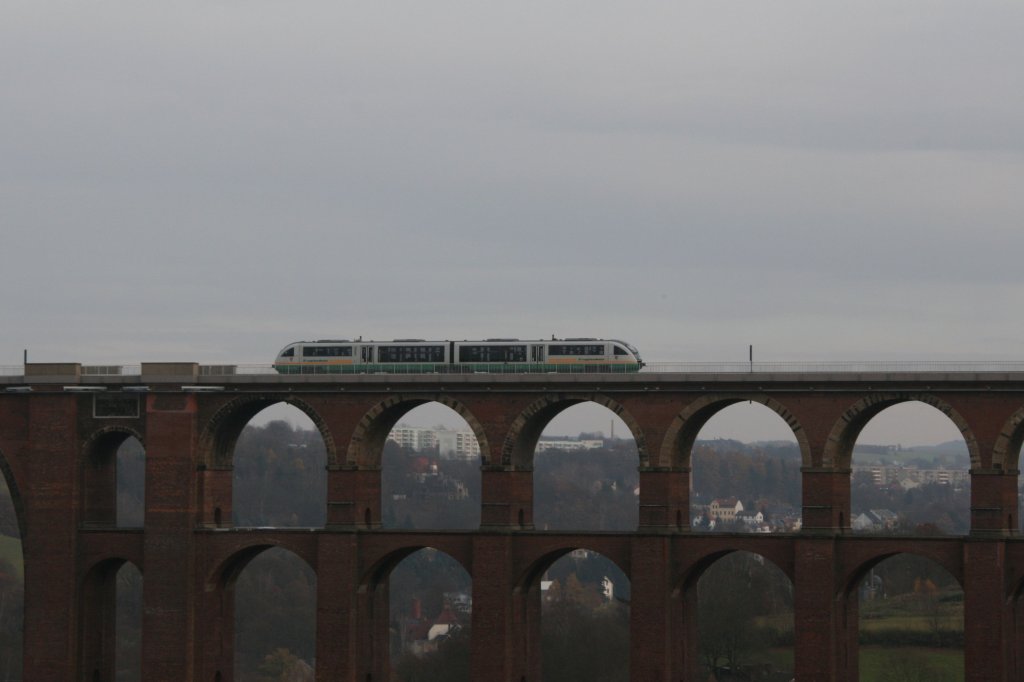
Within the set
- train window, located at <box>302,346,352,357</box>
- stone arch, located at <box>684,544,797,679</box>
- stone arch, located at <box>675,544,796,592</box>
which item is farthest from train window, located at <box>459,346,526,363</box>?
stone arch, located at <box>684,544,797,679</box>

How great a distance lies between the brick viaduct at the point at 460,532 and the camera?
81.3m

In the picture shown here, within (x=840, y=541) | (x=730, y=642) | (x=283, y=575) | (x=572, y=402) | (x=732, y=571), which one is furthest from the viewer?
(x=283, y=575)

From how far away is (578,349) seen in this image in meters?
88.2

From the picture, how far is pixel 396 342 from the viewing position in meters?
91.4

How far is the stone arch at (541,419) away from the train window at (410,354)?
5573mm

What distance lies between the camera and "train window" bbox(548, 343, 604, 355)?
88.1 meters

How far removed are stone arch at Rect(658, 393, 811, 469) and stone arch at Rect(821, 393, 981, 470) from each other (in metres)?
1.08

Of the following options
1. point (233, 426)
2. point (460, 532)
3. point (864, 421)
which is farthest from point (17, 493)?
point (864, 421)

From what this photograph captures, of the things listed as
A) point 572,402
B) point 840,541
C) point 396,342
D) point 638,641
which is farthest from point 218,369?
point 840,541

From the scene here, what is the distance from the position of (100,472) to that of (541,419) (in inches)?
864

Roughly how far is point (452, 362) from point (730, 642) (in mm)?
30877

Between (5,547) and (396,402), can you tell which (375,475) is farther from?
(5,547)

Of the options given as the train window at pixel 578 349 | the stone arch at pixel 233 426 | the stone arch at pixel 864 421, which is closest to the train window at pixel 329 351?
the stone arch at pixel 233 426

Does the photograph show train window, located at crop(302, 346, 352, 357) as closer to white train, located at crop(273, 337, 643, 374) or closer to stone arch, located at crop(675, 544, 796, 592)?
white train, located at crop(273, 337, 643, 374)
